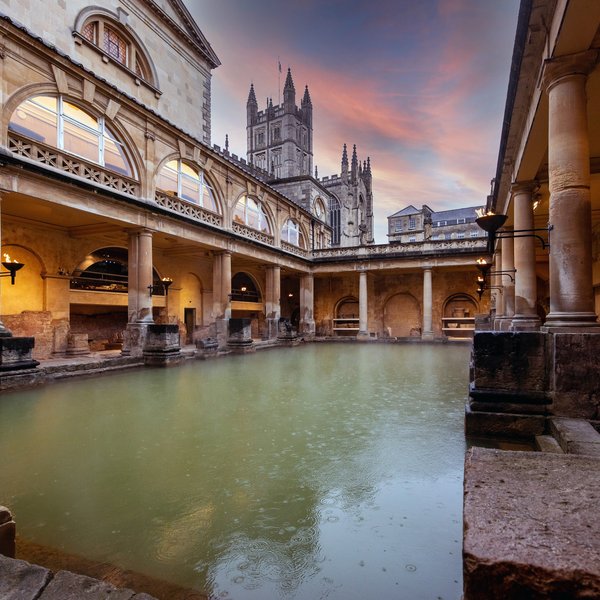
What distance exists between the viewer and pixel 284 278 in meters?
31.7

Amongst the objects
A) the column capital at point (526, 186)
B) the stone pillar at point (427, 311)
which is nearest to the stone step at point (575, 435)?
the column capital at point (526, 186)

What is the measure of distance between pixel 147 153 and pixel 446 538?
48.2 ft

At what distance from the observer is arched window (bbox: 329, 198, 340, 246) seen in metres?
50.1

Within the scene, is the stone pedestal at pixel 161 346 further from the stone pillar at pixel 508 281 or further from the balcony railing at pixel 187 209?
the stone pillar at pixel 508 281

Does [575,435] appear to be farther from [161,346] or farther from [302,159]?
[302,159]

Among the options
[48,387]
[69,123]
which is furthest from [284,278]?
[48,387]

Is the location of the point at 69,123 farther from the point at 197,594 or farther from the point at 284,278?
the point at 284,278

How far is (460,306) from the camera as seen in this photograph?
2739 cm

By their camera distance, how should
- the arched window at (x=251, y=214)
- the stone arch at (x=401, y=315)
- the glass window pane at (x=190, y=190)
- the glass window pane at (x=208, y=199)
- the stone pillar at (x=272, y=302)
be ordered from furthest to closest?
the stone arch at (x=401, y=315)
the stone pillar at (x=272, y=302)
the arched window at (x=251, y=214)
the glass window pane at (x=208, y=199)
the glass window pane at (x=190, y=190)

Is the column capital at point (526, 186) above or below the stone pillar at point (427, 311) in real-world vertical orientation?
above

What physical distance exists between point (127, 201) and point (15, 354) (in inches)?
244

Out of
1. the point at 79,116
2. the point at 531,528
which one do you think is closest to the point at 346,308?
the point at 79,116

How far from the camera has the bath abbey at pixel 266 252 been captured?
2990 millimetres

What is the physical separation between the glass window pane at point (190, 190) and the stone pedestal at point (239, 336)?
18.1ft
